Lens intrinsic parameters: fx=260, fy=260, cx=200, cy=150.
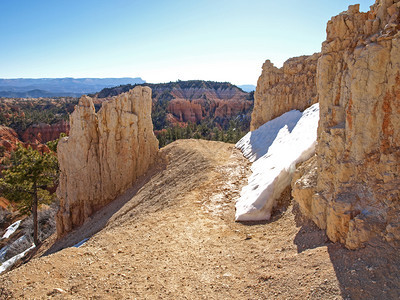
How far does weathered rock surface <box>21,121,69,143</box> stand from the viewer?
64.1 m

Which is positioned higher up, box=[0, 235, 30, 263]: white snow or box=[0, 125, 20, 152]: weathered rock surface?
box=[0, 125, 20, 152]: weathered rock surface

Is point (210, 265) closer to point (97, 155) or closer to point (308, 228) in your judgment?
point (308, 228)

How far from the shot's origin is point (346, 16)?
6422 mm

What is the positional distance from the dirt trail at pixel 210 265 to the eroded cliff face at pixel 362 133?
55 cm

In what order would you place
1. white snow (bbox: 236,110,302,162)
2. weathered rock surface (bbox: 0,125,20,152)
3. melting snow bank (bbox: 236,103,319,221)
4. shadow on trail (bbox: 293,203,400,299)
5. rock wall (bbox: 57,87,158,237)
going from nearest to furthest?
shadow on trail (bbox: 293,203,400,299), melting snow bank (bbox: 236,103,319,221), white snow (bbox: 236,110,302,162), rock wall (bbox: 57,87,158,237), weathered rock surface (bbox: 0,125,20,152)

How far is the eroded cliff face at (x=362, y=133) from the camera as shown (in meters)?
4.93

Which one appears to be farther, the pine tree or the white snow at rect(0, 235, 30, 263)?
the white snow at rect(0, 235, 30, 263)

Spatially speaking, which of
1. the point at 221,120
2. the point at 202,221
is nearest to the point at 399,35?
the point at 202,221

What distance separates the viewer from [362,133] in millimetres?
5469

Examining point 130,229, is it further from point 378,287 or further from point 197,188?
point 378,287

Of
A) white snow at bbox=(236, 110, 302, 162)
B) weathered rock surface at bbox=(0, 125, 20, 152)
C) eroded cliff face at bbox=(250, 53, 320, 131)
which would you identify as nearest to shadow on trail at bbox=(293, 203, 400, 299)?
white snow at bbox=(236, 110, 302, 162)

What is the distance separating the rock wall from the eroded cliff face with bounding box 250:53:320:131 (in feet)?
31.2

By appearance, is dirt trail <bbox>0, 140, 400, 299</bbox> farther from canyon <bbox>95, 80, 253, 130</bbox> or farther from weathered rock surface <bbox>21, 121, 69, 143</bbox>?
canyon <bbox>95, 80, 253, 130</bbox>

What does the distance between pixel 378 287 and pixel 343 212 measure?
5.13 ft
